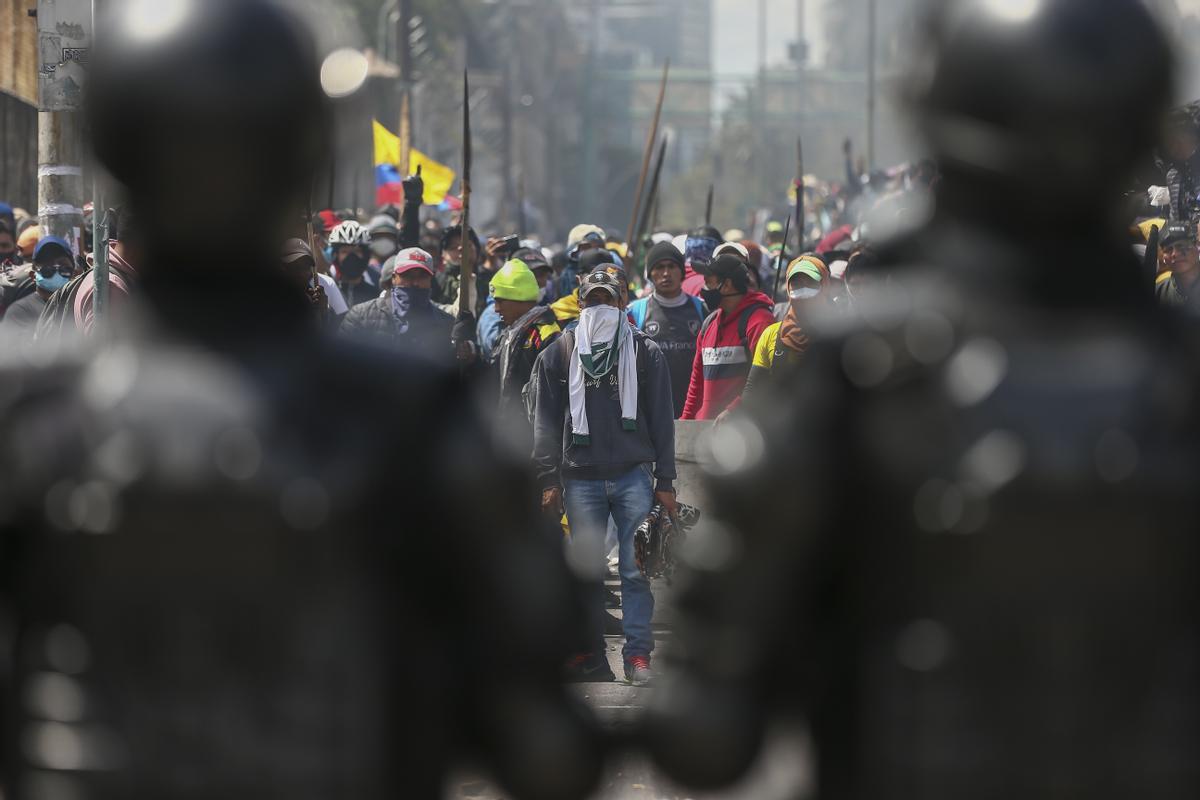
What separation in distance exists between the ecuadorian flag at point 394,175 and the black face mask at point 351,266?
7260 millimetres

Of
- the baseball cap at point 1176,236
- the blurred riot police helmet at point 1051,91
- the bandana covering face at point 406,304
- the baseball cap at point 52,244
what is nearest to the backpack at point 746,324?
the bandana covering face at point 406,304

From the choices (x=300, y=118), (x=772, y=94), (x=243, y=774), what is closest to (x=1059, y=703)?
(x=243, y=774)

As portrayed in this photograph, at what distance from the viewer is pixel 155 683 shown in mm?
2445

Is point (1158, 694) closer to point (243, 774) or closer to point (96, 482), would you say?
point (243, 774)

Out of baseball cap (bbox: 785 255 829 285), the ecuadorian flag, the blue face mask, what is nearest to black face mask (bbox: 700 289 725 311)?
A: baseball cap (bbox: 785 255 829 285)

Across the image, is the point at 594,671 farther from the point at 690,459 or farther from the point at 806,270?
the point at 806,270

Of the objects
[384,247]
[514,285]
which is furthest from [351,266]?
[514,285]

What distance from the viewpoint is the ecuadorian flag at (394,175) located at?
2292 centimetres

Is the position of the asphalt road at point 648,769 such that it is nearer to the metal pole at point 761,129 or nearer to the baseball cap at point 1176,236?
the baseball cap at point 1176,236

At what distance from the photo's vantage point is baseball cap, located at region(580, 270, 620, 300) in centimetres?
1020

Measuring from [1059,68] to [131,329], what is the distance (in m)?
1.17

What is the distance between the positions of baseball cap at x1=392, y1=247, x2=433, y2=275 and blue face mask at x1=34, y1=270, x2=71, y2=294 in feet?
6.27

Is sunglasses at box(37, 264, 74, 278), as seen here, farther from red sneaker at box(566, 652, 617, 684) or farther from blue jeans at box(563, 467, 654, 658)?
red sneaker at box(566, 652, 617, 684)

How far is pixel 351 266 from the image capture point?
15.5 meters
